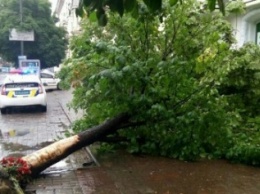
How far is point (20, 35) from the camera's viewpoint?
30484 millimetres

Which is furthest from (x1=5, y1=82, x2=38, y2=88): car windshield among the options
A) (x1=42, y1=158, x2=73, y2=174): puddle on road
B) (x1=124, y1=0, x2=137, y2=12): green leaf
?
(x1=124, y1=0, x2=137, y2=12): green leaf

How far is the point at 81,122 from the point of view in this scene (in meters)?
9.66

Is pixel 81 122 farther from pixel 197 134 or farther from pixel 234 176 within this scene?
pixel 234 176

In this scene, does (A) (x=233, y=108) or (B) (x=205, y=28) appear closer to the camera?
(B) (x=205, y=28)

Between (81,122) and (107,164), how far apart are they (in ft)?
6.90

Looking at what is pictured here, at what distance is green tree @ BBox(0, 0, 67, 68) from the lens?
107 ft

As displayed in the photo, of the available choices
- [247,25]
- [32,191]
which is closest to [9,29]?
[247,25]

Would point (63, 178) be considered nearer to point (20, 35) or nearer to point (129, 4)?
point (129, 4)

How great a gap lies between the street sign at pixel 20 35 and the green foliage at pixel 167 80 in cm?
2255

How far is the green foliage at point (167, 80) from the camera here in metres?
7.73

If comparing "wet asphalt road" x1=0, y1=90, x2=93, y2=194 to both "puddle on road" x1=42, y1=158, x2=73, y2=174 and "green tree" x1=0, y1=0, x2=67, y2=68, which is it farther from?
"green tree" x1=0, y1=0, x2=67, y2=68

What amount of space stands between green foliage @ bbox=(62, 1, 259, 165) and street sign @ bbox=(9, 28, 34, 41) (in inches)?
888

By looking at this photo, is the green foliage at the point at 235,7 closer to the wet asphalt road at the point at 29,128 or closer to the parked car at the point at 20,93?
the wet asphalt road at the point at 29,128

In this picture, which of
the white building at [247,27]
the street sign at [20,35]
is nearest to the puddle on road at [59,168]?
the white building at [247,27]
